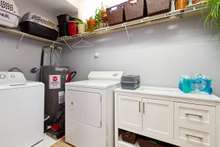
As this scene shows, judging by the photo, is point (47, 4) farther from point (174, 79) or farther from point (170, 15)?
point (174, 79)

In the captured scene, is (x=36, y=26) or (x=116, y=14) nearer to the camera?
(x=116, y=14)

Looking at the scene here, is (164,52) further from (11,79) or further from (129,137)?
(11,79)

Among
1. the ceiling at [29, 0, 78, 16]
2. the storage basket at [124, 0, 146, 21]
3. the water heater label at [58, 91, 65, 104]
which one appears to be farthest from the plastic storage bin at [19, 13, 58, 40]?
the storage basket at [124, 0, 146, 21]

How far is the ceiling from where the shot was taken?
2479 mm

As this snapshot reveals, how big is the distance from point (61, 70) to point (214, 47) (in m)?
2.44

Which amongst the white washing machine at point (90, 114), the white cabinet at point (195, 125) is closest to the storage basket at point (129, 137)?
the white washing machine at point (90, 114)

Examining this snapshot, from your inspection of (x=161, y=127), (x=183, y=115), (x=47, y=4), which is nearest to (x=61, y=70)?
(x=47, y=4)

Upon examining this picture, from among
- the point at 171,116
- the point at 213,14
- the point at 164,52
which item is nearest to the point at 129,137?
the point at 171,116

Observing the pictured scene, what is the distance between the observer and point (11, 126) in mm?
1564

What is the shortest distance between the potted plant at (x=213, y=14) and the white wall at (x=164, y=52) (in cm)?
10

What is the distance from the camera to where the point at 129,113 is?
5.19ft

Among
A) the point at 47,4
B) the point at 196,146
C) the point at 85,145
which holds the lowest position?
the point at 85,145

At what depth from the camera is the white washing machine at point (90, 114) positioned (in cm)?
162

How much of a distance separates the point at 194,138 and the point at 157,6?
156 centimetres
